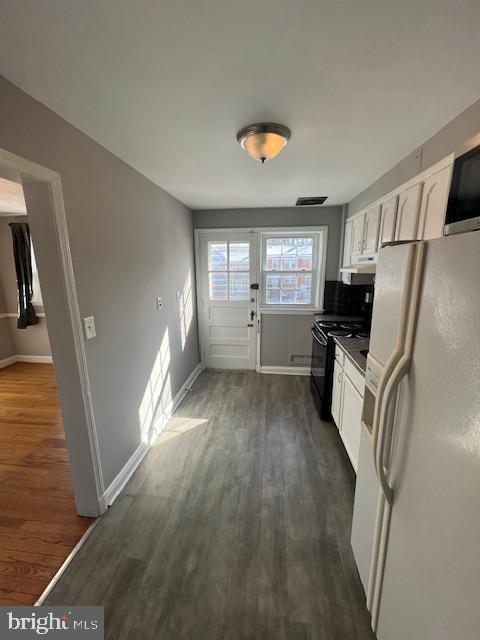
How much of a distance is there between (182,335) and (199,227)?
1.55 metres

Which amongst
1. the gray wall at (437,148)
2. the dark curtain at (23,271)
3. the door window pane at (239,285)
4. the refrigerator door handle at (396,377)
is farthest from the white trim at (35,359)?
the gray wall at (437,148)

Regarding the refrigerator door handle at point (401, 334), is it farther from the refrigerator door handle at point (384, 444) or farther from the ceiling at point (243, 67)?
the ceiling at point (243, 67)

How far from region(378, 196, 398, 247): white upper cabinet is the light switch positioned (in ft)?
6.82

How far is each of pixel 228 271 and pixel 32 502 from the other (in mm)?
3003

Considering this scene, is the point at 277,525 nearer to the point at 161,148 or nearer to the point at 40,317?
the point at 161,148

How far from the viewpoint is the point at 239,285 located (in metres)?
3.66

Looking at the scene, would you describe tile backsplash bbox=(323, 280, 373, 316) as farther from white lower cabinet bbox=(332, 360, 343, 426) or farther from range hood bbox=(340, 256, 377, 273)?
white lower cabinet bbox=(332, 360, 343, 426)

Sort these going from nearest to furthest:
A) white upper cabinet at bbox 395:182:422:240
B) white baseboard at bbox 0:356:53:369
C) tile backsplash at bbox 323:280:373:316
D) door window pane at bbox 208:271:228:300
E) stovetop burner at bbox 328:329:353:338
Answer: white upper cabinet at bbox 395:182:422:240
stovetop burner at bbox 328:329:353:338
tile backsplash at bbox 323:280:373:316
door window pane at bbox 208:271:228:300
white baseboard at bbox 0:356:53:369

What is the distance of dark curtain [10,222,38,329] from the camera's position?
3.81 metres

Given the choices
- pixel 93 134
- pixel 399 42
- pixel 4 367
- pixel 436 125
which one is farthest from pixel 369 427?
pixel 4 367

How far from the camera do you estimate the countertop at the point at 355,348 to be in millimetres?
1787
